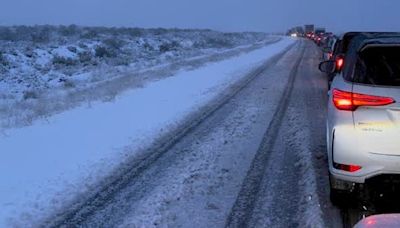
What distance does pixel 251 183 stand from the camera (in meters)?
6.86

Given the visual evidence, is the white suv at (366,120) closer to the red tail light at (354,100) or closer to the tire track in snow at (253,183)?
the red tail light at (354,100)

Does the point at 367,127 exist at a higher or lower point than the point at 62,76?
higher

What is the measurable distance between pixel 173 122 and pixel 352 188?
6017 millimetres

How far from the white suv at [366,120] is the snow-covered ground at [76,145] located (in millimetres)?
2997

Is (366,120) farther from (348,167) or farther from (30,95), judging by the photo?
(30,95)

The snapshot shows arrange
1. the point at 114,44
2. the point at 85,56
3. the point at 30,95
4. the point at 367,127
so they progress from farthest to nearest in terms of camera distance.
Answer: the point at 114,44, the point at 85,56, the point at 30,95, the point at 367,127

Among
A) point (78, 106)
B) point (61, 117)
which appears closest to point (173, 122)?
point (61, 117)

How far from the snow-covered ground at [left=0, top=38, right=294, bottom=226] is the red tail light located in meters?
3.12

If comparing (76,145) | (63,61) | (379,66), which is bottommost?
(63,61)

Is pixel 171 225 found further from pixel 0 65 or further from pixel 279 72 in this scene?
pixel 0 65

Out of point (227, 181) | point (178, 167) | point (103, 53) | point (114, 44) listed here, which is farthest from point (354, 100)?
point (114, 44)

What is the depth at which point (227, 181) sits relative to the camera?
697cm

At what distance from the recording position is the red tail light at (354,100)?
5.12 metres

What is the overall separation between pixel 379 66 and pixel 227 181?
240 centimetres
